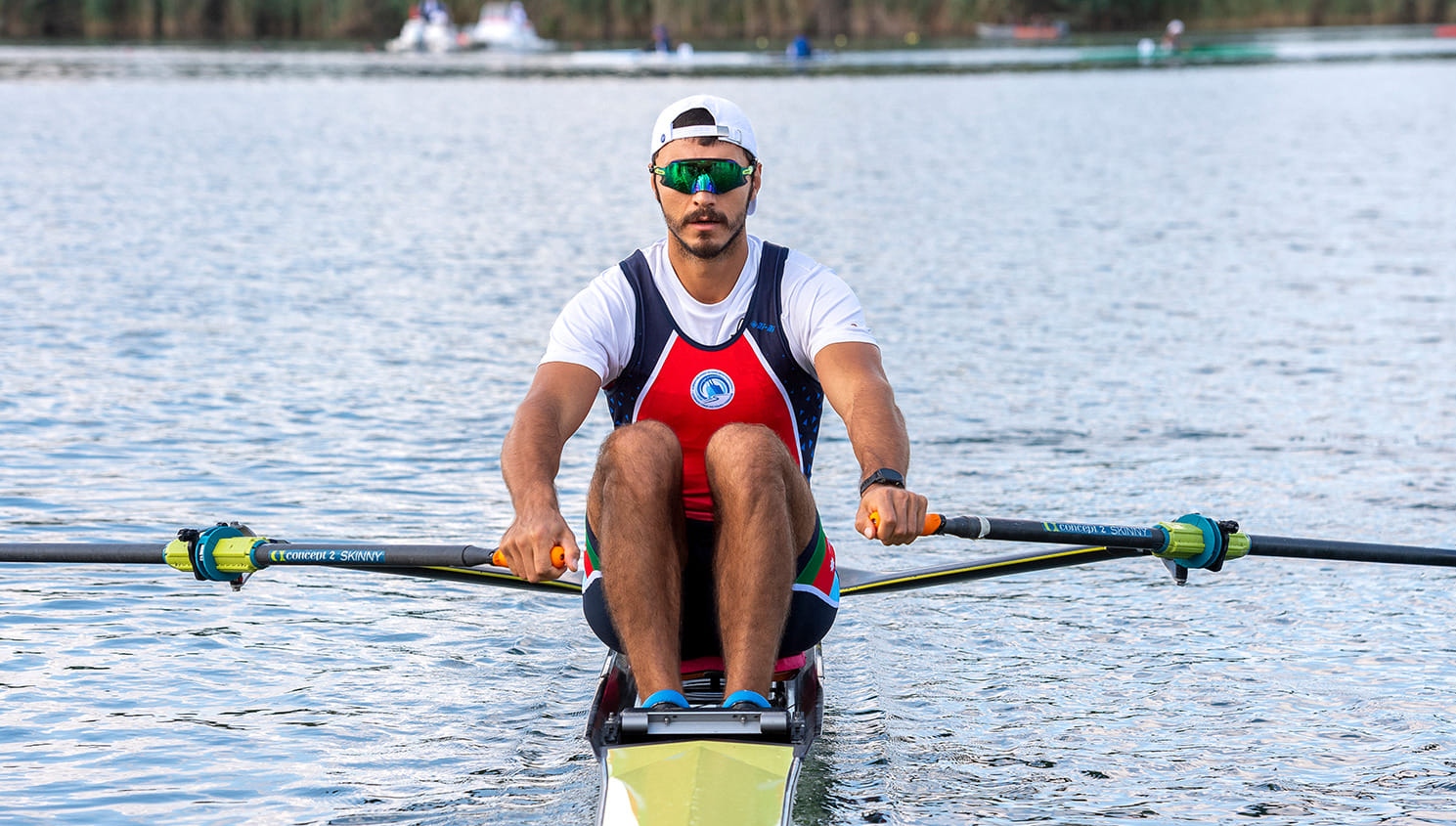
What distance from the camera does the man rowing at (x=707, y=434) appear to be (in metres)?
5.09

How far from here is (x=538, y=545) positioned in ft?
16.2

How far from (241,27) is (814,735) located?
84.5m

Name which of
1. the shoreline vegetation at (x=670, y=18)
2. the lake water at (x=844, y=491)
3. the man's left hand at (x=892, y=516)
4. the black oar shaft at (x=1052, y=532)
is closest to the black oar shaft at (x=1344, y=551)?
the black oar shaft at (x=1052, y=532)

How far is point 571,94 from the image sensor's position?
5250 centimetres

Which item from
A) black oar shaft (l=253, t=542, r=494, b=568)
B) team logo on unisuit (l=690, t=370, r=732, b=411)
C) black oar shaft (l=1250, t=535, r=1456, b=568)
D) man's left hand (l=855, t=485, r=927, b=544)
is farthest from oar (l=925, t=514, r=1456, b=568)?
black oar shaft (l=253, t=542, r=494, b=568)

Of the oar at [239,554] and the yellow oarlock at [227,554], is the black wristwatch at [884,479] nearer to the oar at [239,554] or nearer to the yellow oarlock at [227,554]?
the oar at [239,554]

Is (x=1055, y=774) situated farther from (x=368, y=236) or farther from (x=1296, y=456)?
(x=368, y=236)

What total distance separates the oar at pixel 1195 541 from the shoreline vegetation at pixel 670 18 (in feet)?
239

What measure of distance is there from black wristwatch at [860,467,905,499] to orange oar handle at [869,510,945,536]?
13cm

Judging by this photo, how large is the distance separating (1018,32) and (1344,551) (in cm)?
8205

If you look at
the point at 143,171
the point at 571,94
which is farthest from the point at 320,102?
the point at 143,171

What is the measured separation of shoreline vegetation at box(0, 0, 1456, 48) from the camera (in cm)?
7862

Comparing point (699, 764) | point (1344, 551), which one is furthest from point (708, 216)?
point (1344, 551)

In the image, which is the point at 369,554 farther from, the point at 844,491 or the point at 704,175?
the point at 844,491
